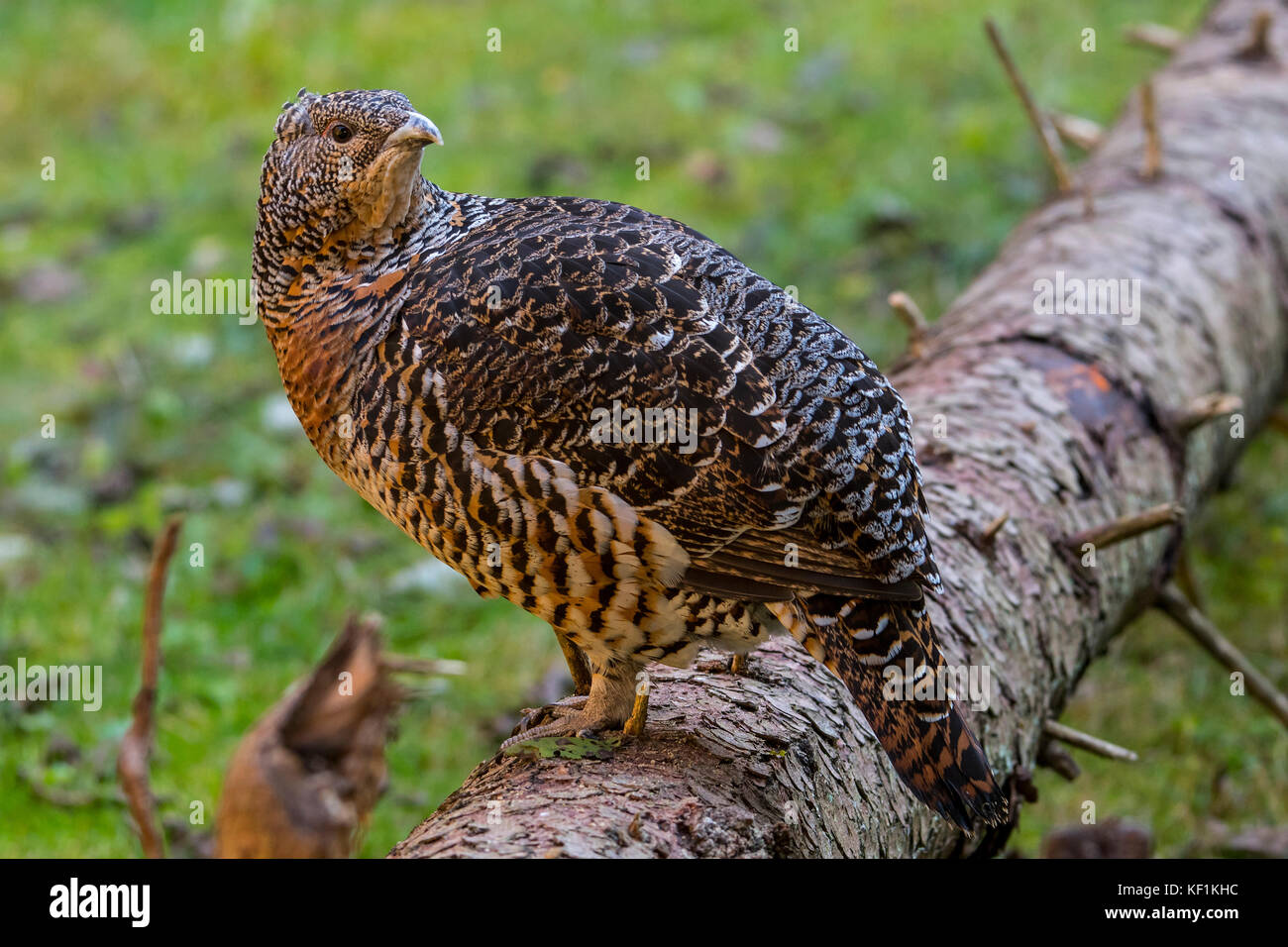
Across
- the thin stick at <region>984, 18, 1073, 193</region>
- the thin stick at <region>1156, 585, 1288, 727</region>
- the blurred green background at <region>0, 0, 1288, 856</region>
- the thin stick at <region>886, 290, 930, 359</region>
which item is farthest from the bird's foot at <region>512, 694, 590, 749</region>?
the thin stick at <region>984, 18, 1073, 193</region>

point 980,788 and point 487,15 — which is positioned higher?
point 487,15

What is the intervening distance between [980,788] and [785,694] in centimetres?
53

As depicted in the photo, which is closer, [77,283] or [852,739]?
[852,739]

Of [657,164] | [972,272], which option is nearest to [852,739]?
[972,272]

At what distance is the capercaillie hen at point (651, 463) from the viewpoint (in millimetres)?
2945

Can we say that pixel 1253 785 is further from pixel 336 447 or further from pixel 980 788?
pixel 336 447

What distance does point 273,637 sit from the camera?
18.7 ft

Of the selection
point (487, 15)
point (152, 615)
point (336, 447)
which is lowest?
point (152, 615)

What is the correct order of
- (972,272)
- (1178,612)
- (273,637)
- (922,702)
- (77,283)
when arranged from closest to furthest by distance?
1. (922,702)
2. (1178,612)
3. (273,637)
4. (972,272)
5. (77,283)

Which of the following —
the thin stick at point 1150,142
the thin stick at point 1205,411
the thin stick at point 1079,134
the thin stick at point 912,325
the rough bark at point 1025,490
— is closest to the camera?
the rough bark at point 1025,490

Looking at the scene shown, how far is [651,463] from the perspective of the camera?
2.95 metres

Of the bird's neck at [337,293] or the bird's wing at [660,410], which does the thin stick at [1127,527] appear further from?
the bird's neck at [337,293]

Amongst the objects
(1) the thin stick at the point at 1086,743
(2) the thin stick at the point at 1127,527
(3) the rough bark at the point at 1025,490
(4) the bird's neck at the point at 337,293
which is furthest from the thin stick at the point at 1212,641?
(4) the bird's neck at the point at 337,293

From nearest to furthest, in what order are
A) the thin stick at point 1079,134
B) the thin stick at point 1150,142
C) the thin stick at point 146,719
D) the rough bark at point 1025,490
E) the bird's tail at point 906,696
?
the rough bark at point 1025,490, the bird's tail at point 906,696, the thin stick at point 146,719, the thin stick at point 1150,142, the thin stick at point 1079,134
